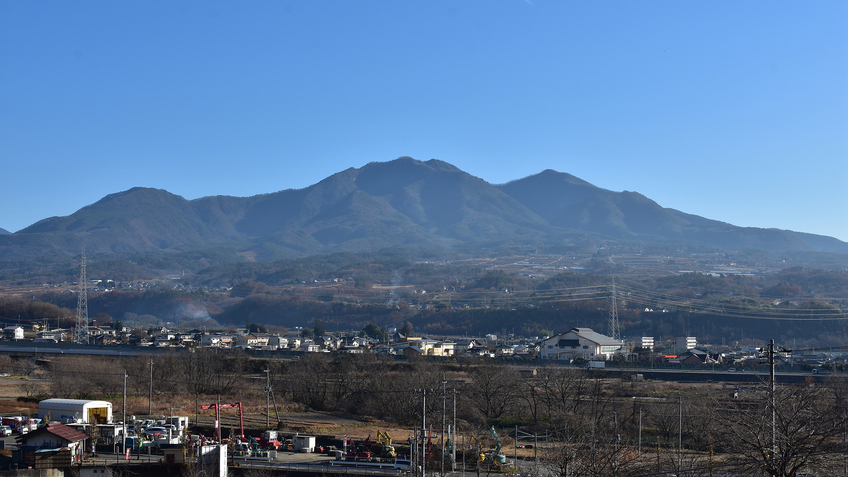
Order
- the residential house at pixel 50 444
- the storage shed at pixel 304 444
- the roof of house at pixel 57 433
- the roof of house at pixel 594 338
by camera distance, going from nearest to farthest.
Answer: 1. the residential house at pixel 50 444
2. the roof of house at pixel 57 433
3. the storage shed at pixel 304 444
4. the roof of house at pixel 594 338

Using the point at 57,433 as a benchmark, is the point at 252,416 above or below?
below

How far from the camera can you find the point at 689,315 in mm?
73438

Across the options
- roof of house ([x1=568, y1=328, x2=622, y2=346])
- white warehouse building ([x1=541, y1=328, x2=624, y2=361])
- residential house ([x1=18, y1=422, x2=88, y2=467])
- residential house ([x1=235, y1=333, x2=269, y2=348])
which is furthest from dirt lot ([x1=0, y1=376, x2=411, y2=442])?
roof of house ([x1=568, y1=328, x2=622, y2=346])

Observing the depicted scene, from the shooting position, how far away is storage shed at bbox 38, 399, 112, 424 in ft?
75.2

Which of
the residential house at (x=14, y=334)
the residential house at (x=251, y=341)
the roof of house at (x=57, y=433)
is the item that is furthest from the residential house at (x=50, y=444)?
the residential house at (x=14, y=334)

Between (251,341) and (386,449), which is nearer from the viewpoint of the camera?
(386,449)

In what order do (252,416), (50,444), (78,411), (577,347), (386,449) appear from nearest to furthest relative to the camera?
(50,444) → (386,449) → (78,411) → (252,416) → (577,347)

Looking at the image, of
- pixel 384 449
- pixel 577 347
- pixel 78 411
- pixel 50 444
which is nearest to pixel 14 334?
pixel 577 347

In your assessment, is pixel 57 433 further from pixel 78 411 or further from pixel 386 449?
pixel 386 449

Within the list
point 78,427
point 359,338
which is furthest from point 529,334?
point 78,427

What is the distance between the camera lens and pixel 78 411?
2298 centimetres

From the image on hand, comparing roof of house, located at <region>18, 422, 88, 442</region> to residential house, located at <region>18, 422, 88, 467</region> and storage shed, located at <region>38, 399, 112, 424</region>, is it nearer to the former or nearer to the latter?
residential house, located at <region>18, 422, 88, 467</region>

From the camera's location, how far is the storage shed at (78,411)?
22906 mm

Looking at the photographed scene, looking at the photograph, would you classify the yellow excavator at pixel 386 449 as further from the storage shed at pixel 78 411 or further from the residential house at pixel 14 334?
the residential house at pixel 14 334
